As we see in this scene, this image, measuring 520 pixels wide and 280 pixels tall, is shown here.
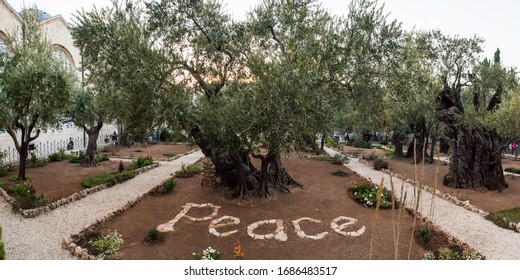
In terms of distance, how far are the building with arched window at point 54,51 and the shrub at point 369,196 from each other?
23.5 metres

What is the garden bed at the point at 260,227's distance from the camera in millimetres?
11148

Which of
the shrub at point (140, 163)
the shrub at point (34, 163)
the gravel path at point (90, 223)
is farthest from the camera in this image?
the shrub at point (140, 163)

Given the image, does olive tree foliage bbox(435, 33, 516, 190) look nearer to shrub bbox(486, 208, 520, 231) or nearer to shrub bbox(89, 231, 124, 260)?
shrub bbox(486, 208, 520, 231)

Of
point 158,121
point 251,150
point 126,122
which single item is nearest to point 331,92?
point 251,150

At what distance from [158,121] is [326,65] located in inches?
300

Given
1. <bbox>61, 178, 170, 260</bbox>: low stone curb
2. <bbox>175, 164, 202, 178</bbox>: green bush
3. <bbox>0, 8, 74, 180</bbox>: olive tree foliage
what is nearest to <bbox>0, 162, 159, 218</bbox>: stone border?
<bbox>61, 178, 170, 260</bbox>: low stone curb

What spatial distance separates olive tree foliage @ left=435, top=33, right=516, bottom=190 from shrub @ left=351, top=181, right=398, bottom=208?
6.63 m

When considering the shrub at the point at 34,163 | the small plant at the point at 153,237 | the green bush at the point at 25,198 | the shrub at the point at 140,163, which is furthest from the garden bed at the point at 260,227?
the shrub at the point at 34,163

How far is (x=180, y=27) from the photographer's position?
1694cm

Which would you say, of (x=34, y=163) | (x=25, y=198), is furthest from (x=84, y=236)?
(x=34, y=163)

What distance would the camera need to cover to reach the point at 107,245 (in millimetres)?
11375

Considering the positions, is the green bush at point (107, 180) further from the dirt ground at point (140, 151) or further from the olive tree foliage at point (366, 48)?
the olive tree foliage at point (366, 48)

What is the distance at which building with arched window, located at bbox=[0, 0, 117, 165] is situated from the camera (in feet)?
90.2

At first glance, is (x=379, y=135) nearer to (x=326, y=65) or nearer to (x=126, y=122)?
(x=326, y=65)
